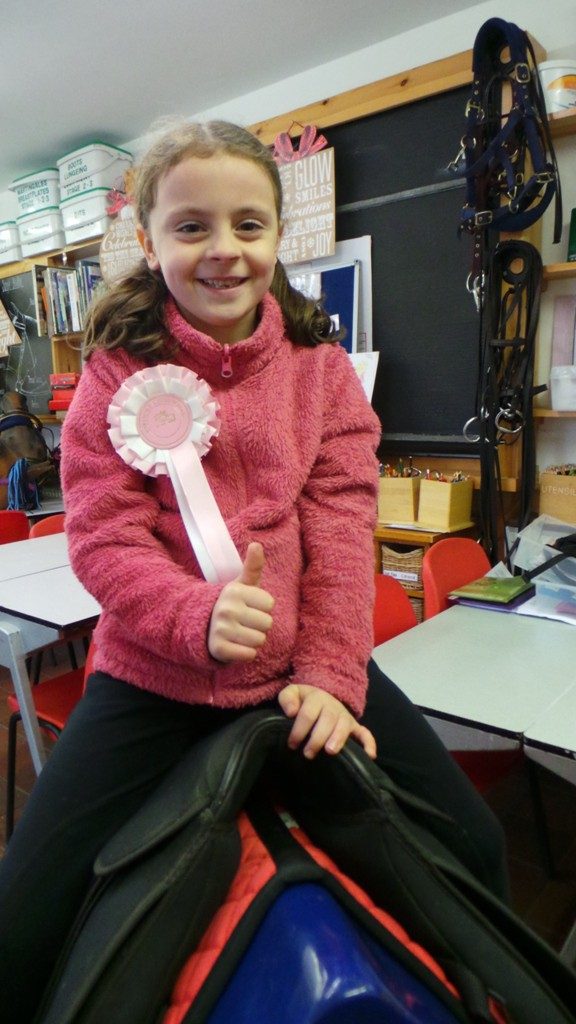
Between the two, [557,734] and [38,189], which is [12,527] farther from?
[38,189]

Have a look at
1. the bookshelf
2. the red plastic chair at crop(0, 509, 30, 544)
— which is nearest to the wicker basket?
the red plastic chair at crop(0, 509, 30, 544)

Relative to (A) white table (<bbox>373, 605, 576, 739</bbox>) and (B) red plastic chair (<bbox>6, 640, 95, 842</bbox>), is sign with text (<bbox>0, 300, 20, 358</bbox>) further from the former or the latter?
(A) white table (<bbox>373, 605, 576, 739</bbox>)

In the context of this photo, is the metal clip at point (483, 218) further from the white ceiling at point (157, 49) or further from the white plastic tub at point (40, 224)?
the white plastic tub at point (40, 224)

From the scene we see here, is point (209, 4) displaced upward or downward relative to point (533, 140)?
upward

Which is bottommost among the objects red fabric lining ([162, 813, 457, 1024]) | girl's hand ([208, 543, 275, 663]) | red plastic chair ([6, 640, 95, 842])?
red plastic chair ([6, 640, 95, 842])

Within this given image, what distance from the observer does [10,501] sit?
13.6 ft

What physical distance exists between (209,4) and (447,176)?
3.86 ft

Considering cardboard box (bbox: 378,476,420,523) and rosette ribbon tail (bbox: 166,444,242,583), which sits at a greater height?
rosette ribbon tail (bbox: 166,444,242,583)

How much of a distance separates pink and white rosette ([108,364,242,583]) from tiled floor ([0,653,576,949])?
1028 mm

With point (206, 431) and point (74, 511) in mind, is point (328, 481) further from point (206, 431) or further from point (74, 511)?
point (74, 511)

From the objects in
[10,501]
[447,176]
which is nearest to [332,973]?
[447,176]

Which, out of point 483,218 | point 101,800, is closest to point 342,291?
point 483,218

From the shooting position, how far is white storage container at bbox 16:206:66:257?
14.6ft

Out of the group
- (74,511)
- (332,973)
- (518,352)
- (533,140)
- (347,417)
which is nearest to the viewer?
(332,973)
